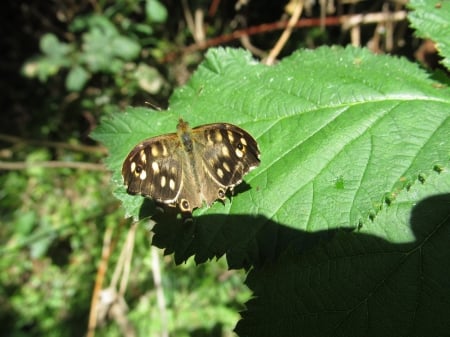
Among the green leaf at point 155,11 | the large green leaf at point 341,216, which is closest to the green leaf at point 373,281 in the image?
the large green leaf at point 341,216

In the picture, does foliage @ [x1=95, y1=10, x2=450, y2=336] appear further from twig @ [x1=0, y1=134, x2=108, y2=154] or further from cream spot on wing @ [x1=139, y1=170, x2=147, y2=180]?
twig @ [x1=0, y1=134, x2=108, y2=154]

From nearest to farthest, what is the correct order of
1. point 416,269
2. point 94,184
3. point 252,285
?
point 416,269 < point 252,285 < point 94,184

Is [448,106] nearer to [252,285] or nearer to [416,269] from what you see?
[416,269]

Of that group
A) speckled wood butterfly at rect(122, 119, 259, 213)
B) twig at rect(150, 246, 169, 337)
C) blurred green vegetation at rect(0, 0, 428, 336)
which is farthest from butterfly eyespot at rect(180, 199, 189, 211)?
blurred green vegetation at rect(0, 0, 428, 336)

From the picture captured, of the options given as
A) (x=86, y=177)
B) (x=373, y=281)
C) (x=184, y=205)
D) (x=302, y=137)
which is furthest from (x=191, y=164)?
(x=86, y=177)

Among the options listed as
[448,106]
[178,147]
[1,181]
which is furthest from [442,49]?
[1,181]

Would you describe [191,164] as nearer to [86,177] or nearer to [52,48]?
[86,177]
